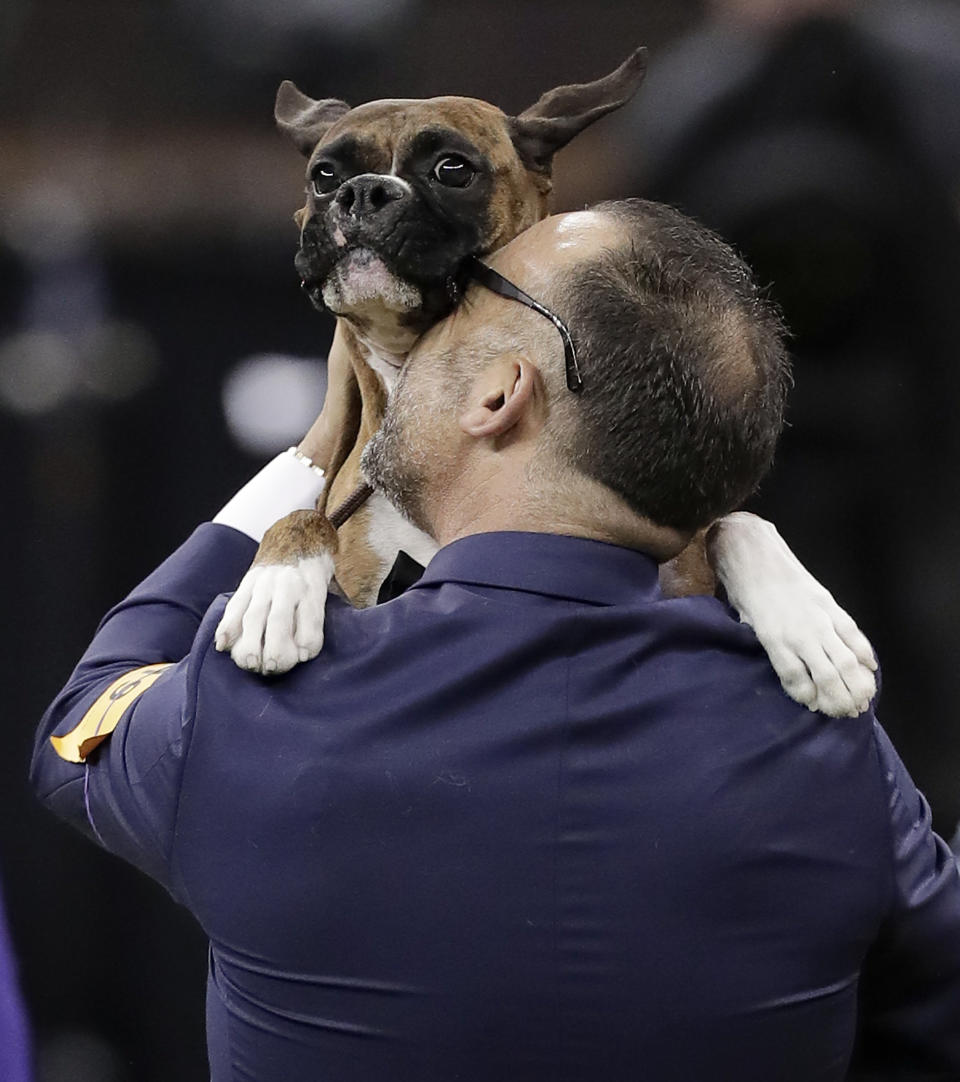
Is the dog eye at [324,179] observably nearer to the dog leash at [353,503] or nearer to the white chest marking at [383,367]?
the white chest marking at [383,367]

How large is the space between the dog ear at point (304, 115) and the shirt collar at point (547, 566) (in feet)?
2.30

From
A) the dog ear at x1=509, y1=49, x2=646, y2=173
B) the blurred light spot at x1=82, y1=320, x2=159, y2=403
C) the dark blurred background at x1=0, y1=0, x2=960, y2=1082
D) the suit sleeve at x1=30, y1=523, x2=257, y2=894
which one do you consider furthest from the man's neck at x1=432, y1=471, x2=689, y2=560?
the blurred light spot at x1=82, y1=320, x2=159, y2=403

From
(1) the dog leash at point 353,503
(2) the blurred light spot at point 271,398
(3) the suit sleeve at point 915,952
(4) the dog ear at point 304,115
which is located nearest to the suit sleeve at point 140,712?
(1) the dog leash at point 353,503

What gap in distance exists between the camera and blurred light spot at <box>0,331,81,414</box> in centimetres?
185

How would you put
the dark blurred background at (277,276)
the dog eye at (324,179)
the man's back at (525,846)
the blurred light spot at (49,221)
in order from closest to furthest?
1. the man's back at (525,846)
2. the dog eye at (324,179)
3. the dark blurred background at (277,276)
4. the blurred light spot at (49,221)

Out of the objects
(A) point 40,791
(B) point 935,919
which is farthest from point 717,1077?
(A) point 40,791

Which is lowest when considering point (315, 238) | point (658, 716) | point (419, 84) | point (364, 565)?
point (364, 565)

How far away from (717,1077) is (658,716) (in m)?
0.31

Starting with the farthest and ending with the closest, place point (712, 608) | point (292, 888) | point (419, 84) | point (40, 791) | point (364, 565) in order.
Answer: point (419, 84) < point (364, 565) < point (40, 791) < point (712, 608) < point (292, 888)

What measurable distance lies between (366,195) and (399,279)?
98 mm

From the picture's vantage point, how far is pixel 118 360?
1.84 meters

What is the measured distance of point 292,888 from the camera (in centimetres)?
102

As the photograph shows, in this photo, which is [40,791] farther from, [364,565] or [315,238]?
[315,238]

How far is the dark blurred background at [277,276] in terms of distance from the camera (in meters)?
1.70
